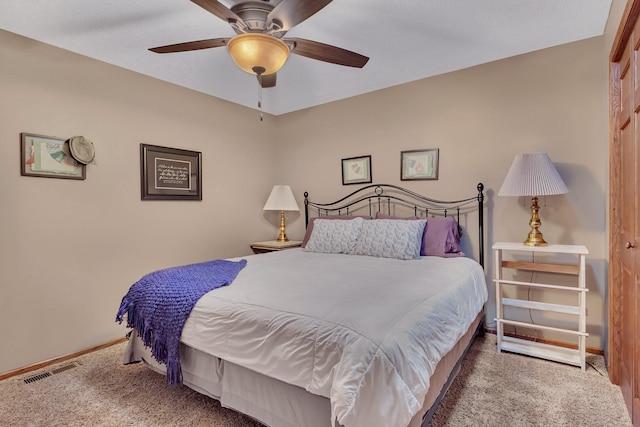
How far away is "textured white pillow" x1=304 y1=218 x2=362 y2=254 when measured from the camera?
3.06 metres

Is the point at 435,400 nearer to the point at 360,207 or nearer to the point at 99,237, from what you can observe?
the point at 360,207

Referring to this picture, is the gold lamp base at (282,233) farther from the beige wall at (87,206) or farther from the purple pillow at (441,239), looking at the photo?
the purple pillow at (441,239)

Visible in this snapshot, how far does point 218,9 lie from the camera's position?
1.61m

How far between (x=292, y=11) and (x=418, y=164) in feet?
6.82

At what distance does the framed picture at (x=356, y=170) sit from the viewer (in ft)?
12.0

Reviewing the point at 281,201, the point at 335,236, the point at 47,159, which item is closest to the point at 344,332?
the point at 335,236

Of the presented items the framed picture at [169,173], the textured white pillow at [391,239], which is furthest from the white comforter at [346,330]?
the framed picture at [169,173]

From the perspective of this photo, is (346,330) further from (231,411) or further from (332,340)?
(231,411)

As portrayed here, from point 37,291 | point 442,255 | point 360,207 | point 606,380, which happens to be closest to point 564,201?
point 442,255

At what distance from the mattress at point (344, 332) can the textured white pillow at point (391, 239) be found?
0.54 metres

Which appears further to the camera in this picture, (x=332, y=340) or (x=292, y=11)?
(x=292, y=11)

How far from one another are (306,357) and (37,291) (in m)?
2.37

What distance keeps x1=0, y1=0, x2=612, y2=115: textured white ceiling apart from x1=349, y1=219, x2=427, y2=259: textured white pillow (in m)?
1.43

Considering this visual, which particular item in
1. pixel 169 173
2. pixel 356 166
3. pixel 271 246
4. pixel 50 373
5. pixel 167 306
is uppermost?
pixel 356 166
